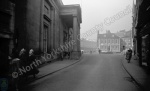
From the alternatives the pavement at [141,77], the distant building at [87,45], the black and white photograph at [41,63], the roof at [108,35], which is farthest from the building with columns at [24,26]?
the distant building at [87,45]

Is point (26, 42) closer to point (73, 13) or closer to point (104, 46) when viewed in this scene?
point (73, 13)

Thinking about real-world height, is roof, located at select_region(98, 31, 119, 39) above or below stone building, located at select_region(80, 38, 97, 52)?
above

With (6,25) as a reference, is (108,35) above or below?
above

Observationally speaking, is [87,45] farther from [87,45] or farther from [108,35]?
[108,35]

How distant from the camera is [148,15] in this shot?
31.4 feet

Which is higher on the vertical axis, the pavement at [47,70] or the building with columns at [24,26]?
the building with columns at [24,26]

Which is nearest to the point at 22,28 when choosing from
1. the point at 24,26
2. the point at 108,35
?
the point at 24,26

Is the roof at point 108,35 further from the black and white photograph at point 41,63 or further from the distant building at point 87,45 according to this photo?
the black and white photograph at point 41,63

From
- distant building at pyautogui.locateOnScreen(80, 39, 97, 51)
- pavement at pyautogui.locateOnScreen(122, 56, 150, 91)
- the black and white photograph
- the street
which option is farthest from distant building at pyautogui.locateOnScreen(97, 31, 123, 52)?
the street

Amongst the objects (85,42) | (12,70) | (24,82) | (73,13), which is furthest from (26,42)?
(85,42)

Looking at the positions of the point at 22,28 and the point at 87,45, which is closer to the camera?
the point at 22,28

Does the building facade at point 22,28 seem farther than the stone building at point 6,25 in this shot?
Yes

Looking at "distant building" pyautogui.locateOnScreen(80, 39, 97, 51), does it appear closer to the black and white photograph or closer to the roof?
the roof

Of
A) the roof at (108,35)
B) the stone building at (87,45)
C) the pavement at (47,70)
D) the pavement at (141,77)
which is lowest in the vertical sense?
the pavement at (47,70)
